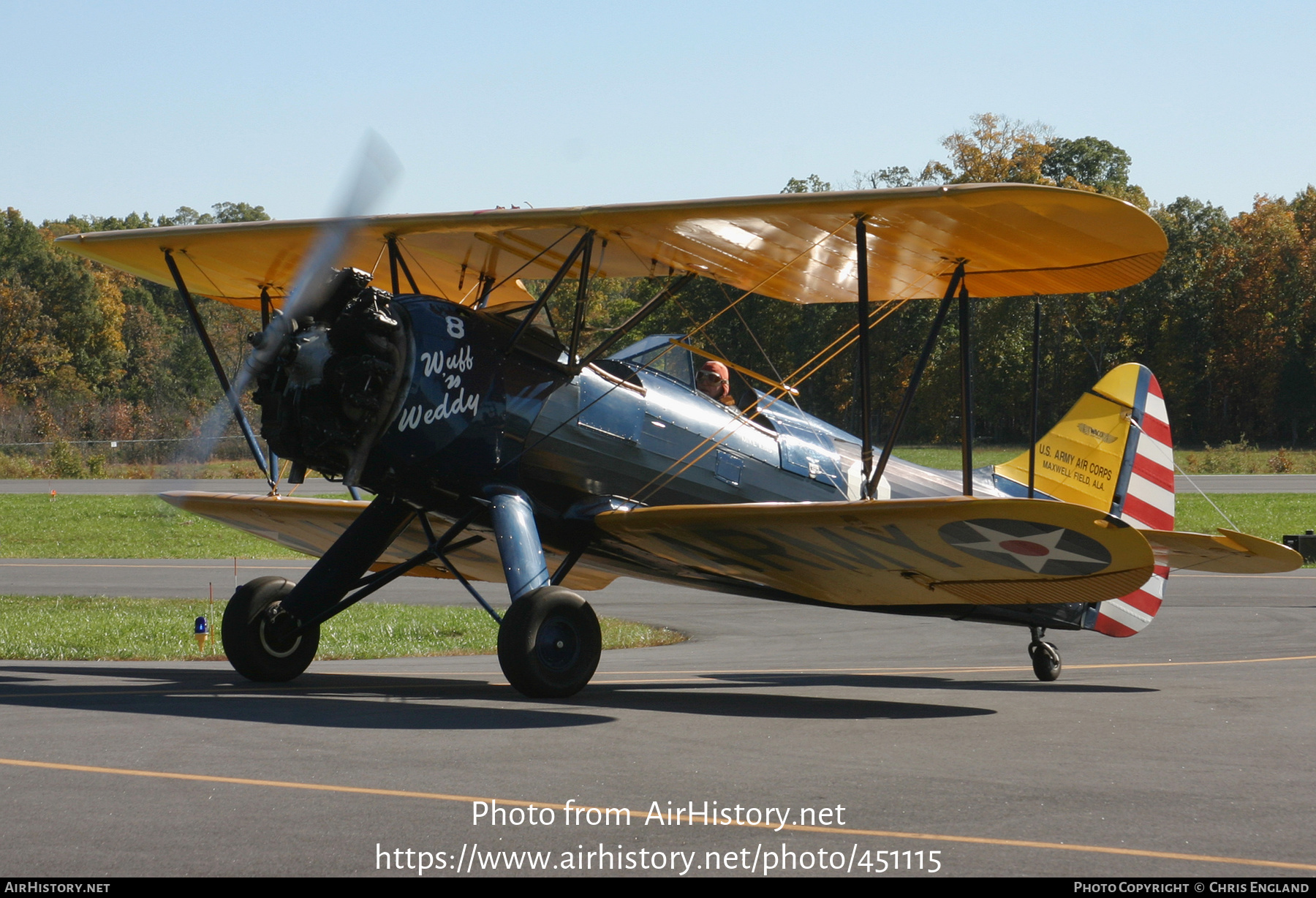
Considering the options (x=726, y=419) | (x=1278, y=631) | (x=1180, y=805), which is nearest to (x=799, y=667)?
(x=726, y=419)

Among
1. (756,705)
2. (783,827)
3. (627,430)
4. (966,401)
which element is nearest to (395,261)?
(627,430)

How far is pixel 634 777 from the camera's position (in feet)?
18.1

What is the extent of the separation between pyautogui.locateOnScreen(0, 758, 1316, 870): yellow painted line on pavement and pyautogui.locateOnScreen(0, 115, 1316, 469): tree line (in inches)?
1636

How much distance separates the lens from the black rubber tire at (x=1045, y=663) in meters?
10.9

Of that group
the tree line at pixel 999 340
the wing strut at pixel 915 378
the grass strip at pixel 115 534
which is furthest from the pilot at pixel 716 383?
the tree line at pixel 999 340

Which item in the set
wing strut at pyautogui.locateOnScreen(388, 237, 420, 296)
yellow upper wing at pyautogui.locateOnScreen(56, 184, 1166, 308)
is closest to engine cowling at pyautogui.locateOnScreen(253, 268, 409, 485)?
yellow upper wing at pyautogui.locateOnScreen(56, 184, 1166, 308)

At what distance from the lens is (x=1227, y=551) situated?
29.6 ft

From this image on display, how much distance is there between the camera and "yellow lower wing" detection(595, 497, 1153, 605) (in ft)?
25.5

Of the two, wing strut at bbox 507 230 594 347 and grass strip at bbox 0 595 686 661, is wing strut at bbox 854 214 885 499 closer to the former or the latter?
wing strut at bbox 507 230 594 347

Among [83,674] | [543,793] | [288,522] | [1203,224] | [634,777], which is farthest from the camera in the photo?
[1203,224]

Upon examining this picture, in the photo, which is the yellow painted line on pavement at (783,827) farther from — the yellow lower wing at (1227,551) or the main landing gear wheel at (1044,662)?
the main landing gear wheel at (1044,662)

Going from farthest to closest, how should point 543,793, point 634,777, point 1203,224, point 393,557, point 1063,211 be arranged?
point 1203,224
point 393,557
point 1063,211
point 634,777
point 543,793

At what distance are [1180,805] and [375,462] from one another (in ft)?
17.5

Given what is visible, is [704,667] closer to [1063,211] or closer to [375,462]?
[375,462]
